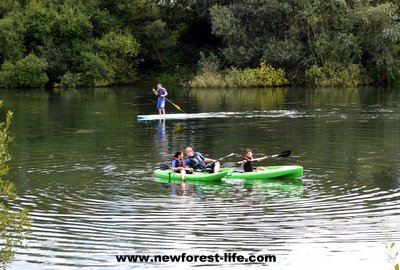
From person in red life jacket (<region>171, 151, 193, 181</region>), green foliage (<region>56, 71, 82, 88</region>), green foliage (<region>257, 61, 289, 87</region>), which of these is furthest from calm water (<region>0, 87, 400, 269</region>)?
green foliage (<region>56, 71, 82, 88</region>)

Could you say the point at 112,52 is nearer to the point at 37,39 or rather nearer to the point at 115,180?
the point at 37,39

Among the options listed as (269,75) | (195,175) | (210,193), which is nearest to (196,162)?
(195,175)

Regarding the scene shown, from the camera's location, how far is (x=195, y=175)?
929 inches

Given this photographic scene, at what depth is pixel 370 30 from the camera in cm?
6806

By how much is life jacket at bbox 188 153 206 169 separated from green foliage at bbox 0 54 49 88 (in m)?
51.6

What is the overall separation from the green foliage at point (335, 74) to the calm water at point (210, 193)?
2585 centimetres

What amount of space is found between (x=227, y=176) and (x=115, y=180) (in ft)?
11.8

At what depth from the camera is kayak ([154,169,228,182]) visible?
23239mm

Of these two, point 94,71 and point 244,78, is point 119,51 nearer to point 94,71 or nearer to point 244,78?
point 94,71

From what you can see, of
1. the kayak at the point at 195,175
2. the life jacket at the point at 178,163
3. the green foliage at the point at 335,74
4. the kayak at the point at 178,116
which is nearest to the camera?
the kayak at the point at 195,175

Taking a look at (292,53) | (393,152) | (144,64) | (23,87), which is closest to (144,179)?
(393,152)

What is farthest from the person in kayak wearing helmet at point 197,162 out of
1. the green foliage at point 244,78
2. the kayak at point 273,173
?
the green foliage at point 244,78

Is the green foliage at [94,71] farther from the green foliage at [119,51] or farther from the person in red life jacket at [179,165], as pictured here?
the person in red life jacket at [179,165]

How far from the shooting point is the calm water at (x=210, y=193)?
15.4 metres
